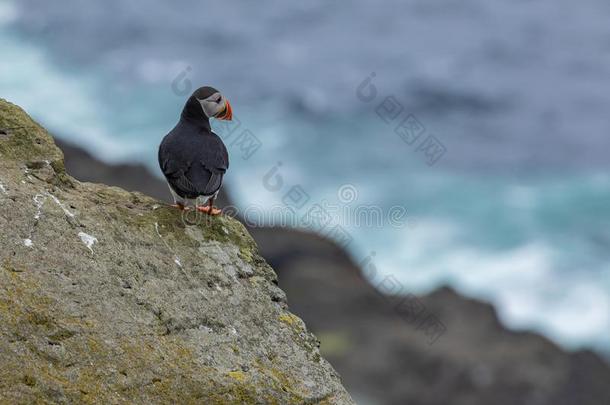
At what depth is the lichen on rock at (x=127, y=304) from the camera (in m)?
7.85

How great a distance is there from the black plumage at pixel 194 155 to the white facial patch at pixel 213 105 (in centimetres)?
4

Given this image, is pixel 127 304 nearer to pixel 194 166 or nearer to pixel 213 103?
pixel 194 166

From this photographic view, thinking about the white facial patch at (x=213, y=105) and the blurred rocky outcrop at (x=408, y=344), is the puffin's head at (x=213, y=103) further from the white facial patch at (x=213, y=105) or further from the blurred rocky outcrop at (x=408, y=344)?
the blurred rocky outcrop at (x=408, y=344)

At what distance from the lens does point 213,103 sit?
439 inches

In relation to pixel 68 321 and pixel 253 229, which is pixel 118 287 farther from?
pixel 253 229

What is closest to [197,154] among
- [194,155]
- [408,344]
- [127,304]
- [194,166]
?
[194,155]

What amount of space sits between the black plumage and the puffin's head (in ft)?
0.05

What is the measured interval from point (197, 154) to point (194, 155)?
4 cm

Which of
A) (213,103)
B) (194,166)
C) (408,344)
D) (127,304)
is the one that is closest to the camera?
(127,304)

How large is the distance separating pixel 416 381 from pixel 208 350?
51.5ft

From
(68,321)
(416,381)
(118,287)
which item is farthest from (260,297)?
(416,381)

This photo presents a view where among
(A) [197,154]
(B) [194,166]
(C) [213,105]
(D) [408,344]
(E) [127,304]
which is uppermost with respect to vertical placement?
(C) [213,105]

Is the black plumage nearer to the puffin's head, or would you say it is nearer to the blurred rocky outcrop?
the puffin's head

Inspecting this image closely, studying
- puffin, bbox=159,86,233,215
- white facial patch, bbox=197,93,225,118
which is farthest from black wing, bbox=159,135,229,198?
white facial patch, bbox=197,93,225,118
